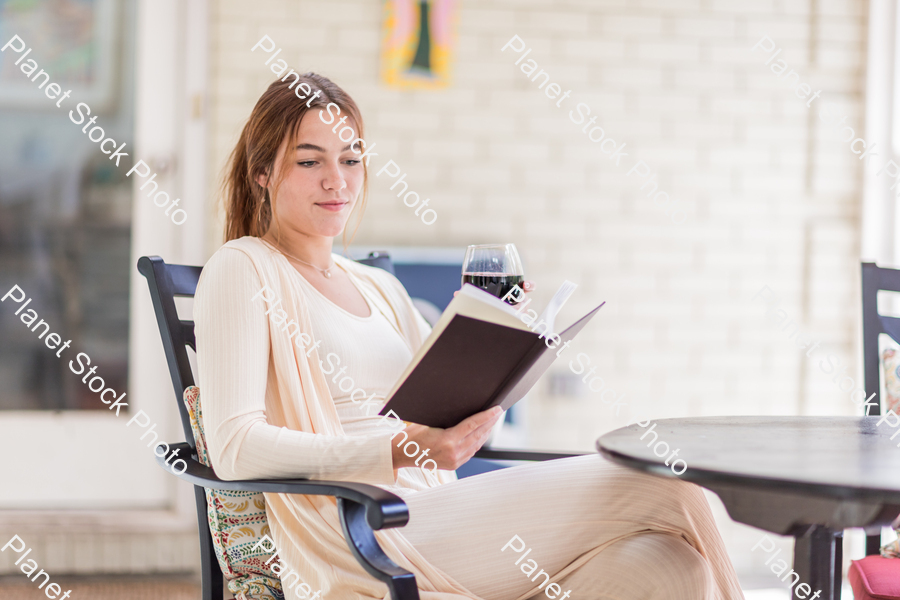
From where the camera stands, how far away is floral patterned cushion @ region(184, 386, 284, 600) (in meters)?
1.43

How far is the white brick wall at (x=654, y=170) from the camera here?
123 inches

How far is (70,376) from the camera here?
308cm

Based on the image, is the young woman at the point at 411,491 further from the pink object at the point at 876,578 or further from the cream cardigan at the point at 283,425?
the pink object at the point at 876,578

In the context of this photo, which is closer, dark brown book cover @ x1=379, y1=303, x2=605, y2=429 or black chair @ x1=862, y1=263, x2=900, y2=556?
dark brown book cover @ x1=379, y1=303, x2=605, y2=429

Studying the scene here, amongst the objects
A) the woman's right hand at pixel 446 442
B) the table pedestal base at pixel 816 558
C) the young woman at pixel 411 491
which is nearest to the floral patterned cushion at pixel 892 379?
the young woman at pixel 411 491

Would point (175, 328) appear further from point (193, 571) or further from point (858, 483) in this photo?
point (193, 571)

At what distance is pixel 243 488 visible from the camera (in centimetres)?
130

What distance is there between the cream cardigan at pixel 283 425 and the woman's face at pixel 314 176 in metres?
0.14

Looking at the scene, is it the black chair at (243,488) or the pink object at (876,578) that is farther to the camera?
the pink object at (876,578)

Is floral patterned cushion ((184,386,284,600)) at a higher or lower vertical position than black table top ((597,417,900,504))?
lower

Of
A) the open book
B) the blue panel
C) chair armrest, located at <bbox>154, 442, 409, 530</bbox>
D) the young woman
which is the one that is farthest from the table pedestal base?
the blue panel

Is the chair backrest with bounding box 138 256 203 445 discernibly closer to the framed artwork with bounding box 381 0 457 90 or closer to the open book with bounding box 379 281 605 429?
the open book with bounding box 379 281 605 429

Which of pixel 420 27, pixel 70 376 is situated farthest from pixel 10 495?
pixel 420 27

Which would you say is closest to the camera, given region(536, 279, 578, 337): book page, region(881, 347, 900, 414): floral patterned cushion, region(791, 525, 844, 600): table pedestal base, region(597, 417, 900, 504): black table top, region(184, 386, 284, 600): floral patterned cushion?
region(597, 417, 900, 504): black table top
